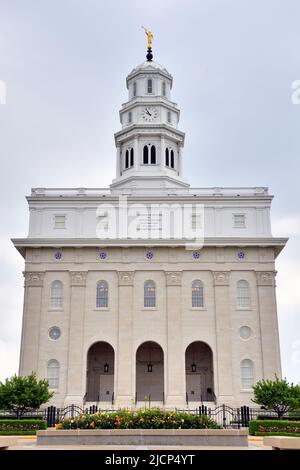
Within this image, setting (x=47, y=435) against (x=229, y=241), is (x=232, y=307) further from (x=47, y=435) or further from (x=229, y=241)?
(x=47, y=435)

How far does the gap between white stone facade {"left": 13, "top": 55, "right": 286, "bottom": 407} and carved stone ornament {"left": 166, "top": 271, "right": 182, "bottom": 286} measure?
0.08 metres

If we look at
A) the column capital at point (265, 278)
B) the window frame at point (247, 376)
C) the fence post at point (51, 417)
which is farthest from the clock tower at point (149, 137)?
the fence post at point (51, 417)

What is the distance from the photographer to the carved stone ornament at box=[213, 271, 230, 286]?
46.1 metres

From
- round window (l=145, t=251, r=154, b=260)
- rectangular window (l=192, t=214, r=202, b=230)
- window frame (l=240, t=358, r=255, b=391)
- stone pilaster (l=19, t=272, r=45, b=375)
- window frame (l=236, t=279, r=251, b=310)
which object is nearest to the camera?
window frame (l=240, t=358, r=255, b=391)

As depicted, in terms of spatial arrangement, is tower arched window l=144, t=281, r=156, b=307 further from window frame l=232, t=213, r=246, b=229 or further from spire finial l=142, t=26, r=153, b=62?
spire finial l=142, t=26, r=153, b=62

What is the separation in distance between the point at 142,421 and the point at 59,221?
2959 cm

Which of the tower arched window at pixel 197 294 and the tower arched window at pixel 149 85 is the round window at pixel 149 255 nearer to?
the tower arched window at pixel 197 294

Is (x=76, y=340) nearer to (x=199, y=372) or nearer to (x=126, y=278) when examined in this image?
(x=126, y=278)

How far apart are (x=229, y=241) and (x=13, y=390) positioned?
2141 centimetres

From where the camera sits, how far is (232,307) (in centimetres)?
4566

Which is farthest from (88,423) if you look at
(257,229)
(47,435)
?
(257,229)

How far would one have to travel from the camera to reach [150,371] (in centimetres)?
4666

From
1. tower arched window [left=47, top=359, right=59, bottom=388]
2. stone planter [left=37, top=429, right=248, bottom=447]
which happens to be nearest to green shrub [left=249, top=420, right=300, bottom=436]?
stone planter [left=37, top=429, right=248, bottom=447]
